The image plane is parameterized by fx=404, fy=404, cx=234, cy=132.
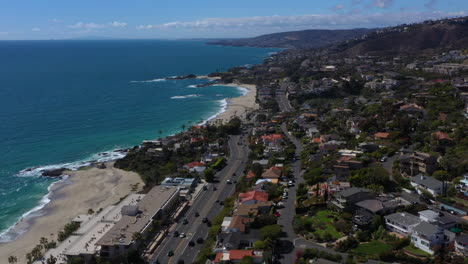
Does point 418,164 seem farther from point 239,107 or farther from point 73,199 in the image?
point 239,107

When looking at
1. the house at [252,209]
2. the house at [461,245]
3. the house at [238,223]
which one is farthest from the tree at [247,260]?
the house at [461,245]

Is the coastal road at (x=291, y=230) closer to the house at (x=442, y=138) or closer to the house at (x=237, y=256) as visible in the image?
the house at (x=237, y=256)

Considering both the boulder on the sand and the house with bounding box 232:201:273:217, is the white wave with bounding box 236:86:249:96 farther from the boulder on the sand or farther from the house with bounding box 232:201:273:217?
the house with bounding box 232:201:273:217

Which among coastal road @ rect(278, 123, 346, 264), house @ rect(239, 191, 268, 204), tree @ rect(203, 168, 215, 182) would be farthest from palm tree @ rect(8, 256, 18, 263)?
coastal road @ rect(278, 123, 346, 264)

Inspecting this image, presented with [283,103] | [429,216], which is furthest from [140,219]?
Result: [283,103]

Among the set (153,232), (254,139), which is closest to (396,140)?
(254,139)
